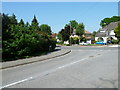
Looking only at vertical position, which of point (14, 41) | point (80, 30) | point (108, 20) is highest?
point (108, 20)

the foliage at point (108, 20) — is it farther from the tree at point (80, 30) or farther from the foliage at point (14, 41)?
the foliage at point (14, 41)

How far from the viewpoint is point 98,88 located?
6734 mm

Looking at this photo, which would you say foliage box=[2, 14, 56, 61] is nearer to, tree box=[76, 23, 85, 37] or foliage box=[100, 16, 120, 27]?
tree box=[76, 23, 85, 37]

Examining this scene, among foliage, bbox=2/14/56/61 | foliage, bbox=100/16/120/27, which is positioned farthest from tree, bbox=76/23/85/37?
foliage, bbox=2/14/56/61

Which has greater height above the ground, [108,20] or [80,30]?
[108,20]

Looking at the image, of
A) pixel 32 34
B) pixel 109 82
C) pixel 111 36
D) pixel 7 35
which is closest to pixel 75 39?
pixel 111 36

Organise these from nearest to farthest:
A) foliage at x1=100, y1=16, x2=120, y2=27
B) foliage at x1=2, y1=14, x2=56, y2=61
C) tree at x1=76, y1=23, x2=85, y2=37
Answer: foliage at x1=2, y1=14, x2=56, y2=61, tree at x1=76, y1=23, x2=85, y2=37, foliage at x1=100, y1=16, x2=120, y2=27

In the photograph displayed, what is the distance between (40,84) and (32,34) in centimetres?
1348

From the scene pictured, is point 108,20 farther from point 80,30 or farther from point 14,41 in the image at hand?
point 14,41

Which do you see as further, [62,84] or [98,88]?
[62,84]

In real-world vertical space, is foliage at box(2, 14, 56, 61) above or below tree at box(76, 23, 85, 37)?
below

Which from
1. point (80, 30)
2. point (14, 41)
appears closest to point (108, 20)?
point (80, 30)

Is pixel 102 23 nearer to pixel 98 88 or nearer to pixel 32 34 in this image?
pixel 32 34

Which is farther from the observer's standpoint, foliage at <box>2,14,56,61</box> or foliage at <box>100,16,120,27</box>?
foliage at <box>100,16,120,27</box>
